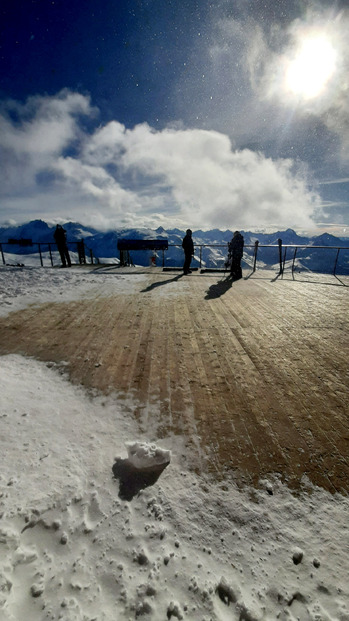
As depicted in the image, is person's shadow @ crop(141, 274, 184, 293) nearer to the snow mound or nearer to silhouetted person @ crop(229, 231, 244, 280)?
silhouetted person @ crop(229, 231, 244, 280)

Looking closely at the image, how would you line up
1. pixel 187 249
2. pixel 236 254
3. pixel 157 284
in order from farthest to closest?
pixel 187 249, pixel 236 254, pixel 157 284

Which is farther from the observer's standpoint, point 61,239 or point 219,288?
point 61,239

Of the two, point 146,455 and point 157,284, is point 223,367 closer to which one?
point 146,455

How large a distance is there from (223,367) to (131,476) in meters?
2.26

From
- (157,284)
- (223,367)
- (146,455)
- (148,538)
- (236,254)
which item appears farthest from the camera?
(236,254)

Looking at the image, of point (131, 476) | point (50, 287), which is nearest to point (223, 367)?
point (131, 476)

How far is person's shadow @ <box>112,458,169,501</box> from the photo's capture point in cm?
232

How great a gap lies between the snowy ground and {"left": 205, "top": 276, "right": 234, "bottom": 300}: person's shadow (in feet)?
20.6

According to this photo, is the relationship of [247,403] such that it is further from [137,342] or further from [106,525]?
[137,342]

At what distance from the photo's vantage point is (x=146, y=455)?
262 cm

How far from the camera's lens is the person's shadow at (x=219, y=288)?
343 inches

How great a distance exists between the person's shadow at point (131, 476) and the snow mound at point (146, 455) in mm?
28

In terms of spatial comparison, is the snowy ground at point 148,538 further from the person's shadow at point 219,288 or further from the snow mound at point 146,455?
the person's shadow at point 219,288

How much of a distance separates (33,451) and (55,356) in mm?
A: 2174
